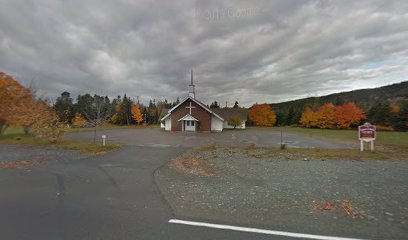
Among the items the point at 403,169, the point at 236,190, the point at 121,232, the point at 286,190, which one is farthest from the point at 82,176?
the point at 403,169

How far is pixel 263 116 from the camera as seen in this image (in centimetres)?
5772

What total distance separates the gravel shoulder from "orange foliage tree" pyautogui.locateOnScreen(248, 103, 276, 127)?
5032 centimetres

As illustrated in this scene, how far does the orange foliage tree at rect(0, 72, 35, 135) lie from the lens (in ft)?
63.6

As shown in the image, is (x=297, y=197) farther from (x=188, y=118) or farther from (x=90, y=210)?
(x=188, y=118)

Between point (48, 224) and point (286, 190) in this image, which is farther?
point (286, 190)

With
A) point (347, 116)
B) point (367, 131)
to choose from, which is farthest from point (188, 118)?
point (347, 116)

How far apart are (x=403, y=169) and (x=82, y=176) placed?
43.4 feet

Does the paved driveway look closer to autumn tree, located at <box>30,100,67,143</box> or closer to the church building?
autumn tree, located at <box>30,100,67,143</box>

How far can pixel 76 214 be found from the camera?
3990mm

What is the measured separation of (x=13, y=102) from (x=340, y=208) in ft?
94.5

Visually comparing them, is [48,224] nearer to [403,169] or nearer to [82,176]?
[82,176]

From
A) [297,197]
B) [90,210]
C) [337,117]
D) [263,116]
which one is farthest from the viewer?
[263,116]

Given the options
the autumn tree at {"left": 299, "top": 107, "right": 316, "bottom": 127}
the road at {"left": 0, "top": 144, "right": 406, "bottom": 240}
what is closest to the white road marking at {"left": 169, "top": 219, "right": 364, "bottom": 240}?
the road at {"left": 0, "top": 144, "right": 406, "bottom": 240}

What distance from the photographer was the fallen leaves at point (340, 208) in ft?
13.3
